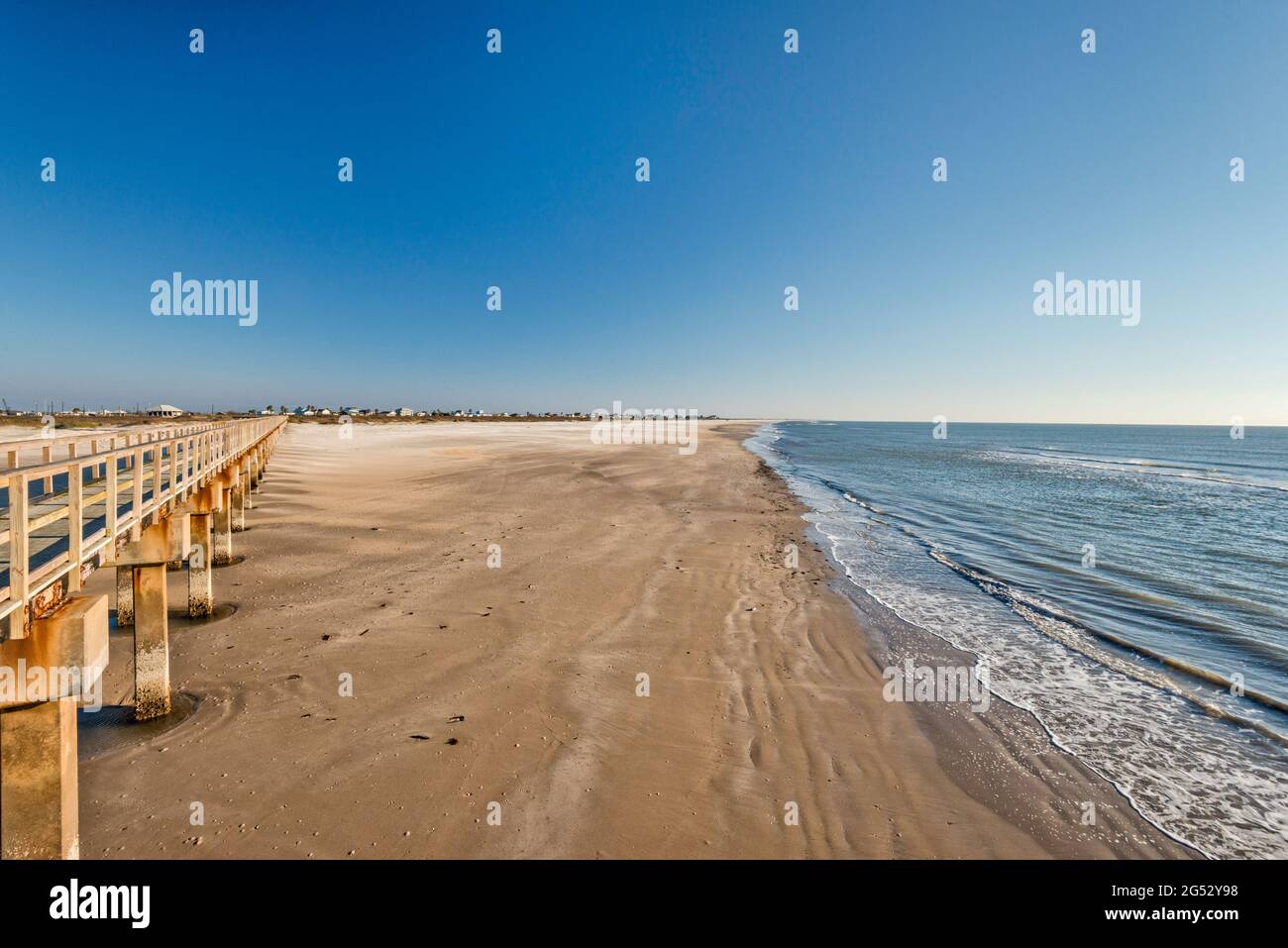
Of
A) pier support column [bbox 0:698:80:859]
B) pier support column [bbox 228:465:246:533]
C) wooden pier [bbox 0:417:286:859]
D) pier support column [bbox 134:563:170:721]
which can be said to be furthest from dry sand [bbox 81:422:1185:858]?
pier support column [bbox 228:465:246:533]

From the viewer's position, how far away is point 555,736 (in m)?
6.40

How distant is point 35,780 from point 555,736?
A: 4.39 m

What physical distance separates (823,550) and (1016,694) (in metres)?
8.45

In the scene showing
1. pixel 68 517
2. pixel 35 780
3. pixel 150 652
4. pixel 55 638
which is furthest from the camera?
pixel 150 652

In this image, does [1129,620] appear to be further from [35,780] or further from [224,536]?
[224,536]

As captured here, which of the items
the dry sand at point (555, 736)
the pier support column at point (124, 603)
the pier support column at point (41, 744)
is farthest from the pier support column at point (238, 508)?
the pier support column at point (41, 744)

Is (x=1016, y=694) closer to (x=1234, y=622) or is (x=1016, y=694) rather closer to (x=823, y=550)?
(x=1234, y=622)

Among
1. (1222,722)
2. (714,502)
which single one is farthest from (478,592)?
(714,502)

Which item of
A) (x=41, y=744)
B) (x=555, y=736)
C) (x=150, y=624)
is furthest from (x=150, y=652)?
(x=555, y=736)

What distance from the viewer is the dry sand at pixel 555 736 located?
493 cm

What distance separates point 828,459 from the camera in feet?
184

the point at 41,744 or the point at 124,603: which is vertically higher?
the point at 41,744

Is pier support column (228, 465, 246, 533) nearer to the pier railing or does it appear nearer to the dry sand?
the dry sand

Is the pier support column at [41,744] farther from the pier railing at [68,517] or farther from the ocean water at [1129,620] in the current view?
the ocean water at [1129,620]
